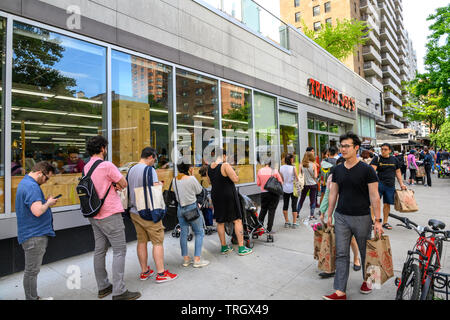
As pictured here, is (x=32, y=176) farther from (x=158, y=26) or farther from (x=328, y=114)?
(x=328, y=114)

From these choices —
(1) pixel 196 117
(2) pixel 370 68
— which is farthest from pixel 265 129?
(2) pixel 370 68

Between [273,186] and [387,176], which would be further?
[387,176]

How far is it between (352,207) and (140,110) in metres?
5.23

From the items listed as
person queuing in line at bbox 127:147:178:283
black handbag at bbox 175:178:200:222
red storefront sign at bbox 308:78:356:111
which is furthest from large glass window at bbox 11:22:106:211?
red storefront sign at bbox 308:78:356:111

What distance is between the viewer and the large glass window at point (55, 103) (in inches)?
185

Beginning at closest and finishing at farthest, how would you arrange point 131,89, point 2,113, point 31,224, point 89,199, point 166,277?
point 31,224 → point 89,199 → point 166,277 → point 2,113 → point 131,89

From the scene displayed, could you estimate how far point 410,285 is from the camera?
269 centimetres

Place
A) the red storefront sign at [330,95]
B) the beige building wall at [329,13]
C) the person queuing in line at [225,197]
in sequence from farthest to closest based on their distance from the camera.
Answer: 1. the beige building wall at [329,13]
2. the red storefront sign at [330,95]
3. the person queuing in line at [225,197]

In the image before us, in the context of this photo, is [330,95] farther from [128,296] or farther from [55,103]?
[128,296]

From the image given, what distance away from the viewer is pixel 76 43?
17.5 feet

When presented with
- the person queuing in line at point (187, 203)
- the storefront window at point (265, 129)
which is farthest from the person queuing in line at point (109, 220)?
the storefront window at point (265, 129)

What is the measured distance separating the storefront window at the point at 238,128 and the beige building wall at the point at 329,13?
3568 centimetres

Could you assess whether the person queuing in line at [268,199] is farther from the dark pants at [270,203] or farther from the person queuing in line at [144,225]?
the person queuing in line at [144,225]

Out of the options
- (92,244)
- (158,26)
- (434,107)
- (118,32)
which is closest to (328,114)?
(158,26)
